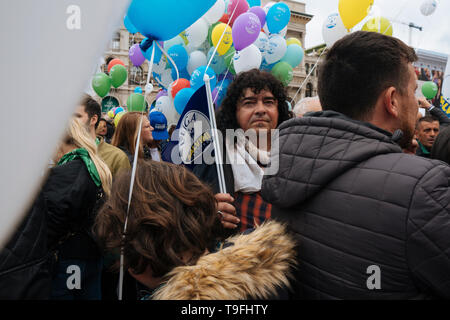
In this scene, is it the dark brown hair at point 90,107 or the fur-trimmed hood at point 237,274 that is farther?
the dark brown hair at point 90,107

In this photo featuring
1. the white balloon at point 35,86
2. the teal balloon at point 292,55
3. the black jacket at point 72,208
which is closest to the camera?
the white balloon at point 35,86

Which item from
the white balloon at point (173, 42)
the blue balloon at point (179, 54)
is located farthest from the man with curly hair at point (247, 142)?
the white balloon at point (173, 42)

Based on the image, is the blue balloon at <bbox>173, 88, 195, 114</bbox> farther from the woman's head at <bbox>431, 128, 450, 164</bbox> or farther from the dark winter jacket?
the dark winter jacket

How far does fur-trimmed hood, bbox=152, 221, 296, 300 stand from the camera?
68cm

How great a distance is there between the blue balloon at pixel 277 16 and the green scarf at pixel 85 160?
12.5 feet

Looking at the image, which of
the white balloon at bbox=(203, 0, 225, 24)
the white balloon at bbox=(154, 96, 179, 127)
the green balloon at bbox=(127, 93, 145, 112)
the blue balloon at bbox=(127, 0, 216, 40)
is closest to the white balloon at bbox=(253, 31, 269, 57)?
the white balloon at bbox=(203, 0, 225, 24)

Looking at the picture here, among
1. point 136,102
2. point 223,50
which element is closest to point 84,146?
point 223,50

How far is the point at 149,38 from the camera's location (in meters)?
1.52

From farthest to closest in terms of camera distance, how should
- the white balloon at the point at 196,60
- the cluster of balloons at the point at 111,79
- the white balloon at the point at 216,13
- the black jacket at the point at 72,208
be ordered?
the cluster of balloons at the point at 111,79 < the white balloon at the point at 196,60 < the white balloon at the point at 216,13 < the black jacket at the point at 72,208

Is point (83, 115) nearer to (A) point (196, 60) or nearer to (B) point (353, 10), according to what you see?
(A) point (196, 60)

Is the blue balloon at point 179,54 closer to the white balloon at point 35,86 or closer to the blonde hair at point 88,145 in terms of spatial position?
the blonde hair at point 88,145

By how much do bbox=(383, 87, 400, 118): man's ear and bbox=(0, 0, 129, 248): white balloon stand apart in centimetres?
81

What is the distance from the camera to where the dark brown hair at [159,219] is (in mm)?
849
